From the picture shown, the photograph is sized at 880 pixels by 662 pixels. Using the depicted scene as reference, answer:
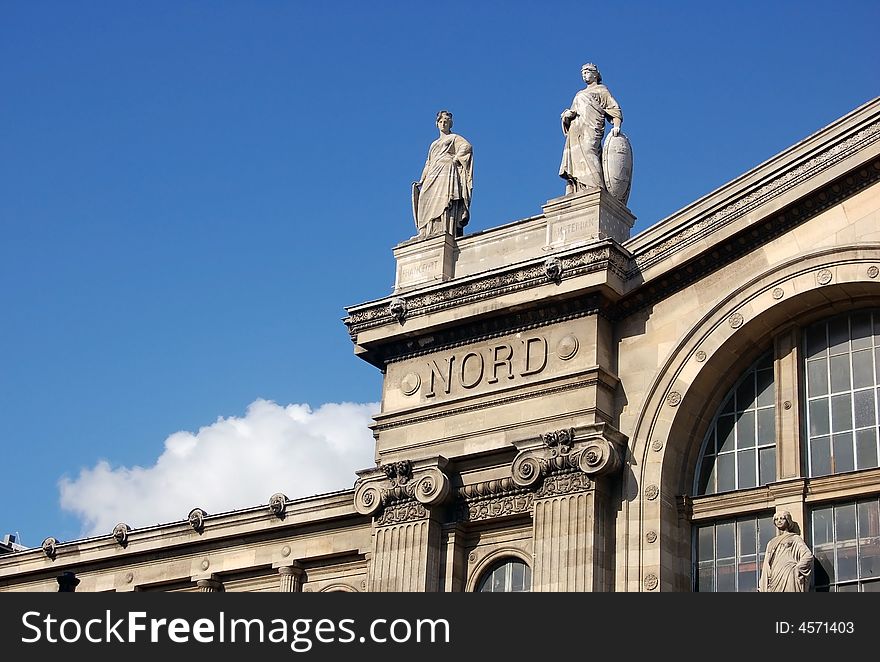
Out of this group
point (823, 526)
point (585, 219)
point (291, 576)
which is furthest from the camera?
point (291, 576)

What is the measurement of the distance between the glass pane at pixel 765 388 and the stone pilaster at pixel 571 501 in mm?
2727

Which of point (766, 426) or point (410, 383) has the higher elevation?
point (410, 383)

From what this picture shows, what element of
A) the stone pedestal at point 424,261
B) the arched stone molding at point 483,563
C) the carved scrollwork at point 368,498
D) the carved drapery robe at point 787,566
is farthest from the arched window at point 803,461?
the stone pedestal at point 424,261

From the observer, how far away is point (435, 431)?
1414 inches

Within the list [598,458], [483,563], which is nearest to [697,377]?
[598,458]

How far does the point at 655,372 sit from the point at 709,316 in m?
1.46

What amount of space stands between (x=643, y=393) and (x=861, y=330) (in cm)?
417

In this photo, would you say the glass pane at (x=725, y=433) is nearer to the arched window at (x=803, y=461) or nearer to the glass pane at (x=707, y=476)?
the arched window at (x=803, y=461)

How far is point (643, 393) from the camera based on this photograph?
34.4m

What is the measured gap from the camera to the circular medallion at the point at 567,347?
115ft

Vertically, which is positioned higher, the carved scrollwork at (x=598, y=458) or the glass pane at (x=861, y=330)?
the glass pane at (x=861, y=330)

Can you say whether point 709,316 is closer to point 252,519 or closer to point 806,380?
point 806,380

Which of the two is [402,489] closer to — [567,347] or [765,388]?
[567,347]
